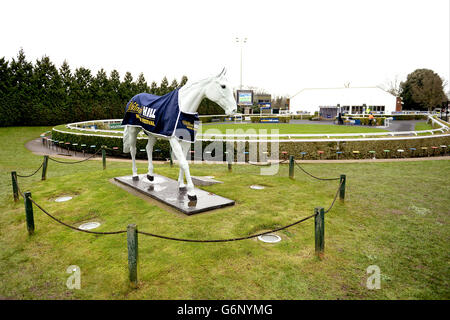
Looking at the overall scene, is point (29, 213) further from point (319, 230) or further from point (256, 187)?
point (256, 187)

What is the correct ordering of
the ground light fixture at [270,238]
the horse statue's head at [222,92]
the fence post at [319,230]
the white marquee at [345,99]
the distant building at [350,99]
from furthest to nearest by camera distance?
1. the white marquee at [345,99]
2. the distant building at [350,99]
3. the horse statue's head at [222,92]
4. the ground light fixture at [270,238]
5. the fence post at [319,230]

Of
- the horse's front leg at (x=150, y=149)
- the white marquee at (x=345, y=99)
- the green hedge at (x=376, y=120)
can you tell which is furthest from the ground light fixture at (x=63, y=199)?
the white marquee at (x=345, y=99)

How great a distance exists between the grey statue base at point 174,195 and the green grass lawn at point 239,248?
20 cm

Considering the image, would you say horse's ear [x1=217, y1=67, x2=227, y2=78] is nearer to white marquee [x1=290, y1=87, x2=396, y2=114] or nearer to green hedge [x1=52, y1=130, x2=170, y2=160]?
green hedge [x1=52, y1=130, x2=170, y2=160]

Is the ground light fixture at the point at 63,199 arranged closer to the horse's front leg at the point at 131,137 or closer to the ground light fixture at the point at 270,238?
the horse's front leg at the point at 131,137

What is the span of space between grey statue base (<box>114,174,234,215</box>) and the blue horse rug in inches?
54.8

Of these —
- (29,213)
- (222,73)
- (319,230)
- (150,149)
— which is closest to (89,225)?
(29,213)

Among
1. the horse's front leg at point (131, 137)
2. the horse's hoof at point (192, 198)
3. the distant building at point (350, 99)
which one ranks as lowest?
the horse's hoof at point (192, 198)

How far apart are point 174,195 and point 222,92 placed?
2663 mm

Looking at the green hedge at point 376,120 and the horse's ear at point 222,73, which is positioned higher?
the horse's ear at point 222,73

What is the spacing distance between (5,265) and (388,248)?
19.8ft

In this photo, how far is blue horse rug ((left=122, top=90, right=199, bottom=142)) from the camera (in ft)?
20.0

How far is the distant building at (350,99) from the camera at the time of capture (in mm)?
49156
